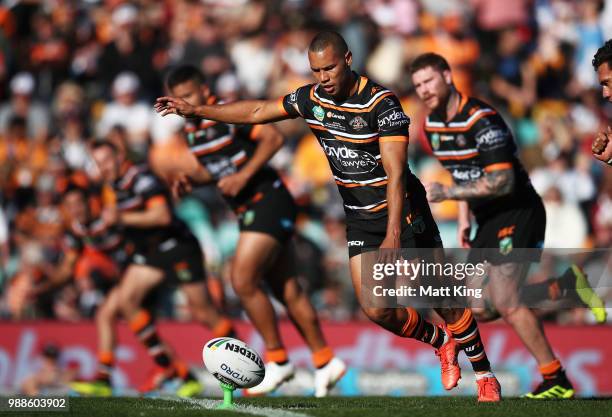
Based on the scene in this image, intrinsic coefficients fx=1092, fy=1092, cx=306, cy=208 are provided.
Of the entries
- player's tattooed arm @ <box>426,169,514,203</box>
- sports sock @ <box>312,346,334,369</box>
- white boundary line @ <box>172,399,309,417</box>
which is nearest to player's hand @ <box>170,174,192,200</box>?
sports sock @ <box>312,346,334,369</box>

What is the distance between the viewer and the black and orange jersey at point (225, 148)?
424 inches

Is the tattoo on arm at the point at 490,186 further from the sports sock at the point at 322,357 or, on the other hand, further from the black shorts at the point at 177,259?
the black shorts at the point at 177,259

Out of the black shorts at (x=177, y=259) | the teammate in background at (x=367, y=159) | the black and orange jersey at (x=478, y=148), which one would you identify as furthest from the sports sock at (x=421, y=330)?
the black shorts at (x=177, y=259)

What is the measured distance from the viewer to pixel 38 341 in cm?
1457

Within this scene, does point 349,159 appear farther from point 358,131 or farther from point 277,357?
point 277,357

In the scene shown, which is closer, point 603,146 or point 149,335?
point 603,146

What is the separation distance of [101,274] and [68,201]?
2.00 m

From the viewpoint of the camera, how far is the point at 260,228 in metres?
10.5

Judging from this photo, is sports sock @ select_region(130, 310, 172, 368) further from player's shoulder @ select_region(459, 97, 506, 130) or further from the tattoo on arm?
player's shoulder @ select_region(459, 97, 506, 130)

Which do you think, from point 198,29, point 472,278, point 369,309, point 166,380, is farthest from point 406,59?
point 369,309

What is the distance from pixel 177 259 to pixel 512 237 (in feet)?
13.4

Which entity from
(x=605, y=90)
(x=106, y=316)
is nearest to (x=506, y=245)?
(x=605, y=90)

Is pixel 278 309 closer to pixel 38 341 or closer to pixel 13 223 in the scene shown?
pixel 38 341

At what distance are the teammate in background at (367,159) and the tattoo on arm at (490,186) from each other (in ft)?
2.31
